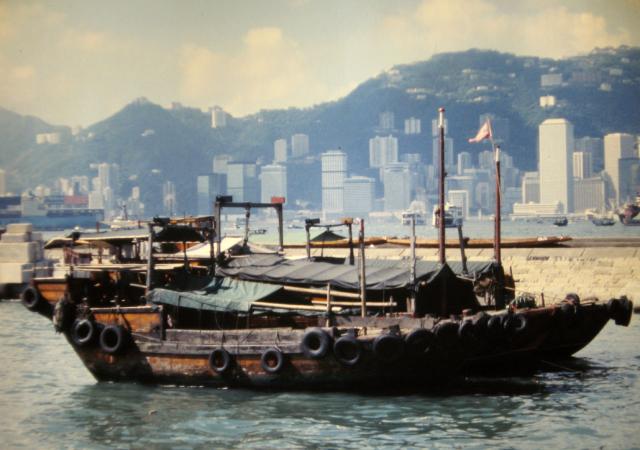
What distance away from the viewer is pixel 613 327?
1238 inches

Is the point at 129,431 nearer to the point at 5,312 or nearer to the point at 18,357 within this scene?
the point at 18,357

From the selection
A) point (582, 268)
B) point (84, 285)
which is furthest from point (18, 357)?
point (582, 268)

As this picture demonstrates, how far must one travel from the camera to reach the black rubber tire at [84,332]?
20703 mm

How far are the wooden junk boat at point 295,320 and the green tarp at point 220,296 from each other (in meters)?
0.02

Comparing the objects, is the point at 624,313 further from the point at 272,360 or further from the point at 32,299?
the point at 32,299

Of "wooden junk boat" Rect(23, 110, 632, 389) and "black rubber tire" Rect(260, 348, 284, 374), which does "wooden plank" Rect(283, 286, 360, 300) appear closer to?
"wooden junk boat" Rect(23, 110, 632, 389)

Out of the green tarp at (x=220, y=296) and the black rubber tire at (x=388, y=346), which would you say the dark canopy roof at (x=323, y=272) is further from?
the black rubber tire at (x=388, y=346)

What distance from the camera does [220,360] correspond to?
19.6 meters

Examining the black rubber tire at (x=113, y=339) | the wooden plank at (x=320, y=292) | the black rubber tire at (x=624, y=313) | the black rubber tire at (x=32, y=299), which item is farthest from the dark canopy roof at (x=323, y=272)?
the black rubber tire at (x=32, y=299)

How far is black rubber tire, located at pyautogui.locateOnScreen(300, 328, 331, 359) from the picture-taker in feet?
61.1

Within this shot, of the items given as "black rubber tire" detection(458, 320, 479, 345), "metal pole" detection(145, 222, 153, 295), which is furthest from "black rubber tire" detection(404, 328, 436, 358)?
"metal pole" detection(145, 222, 153, 295)

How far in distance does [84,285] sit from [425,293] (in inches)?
291

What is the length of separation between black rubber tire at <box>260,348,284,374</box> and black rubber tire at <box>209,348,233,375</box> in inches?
27.9

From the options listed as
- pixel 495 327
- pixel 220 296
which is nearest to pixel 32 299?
pixel 220 296
